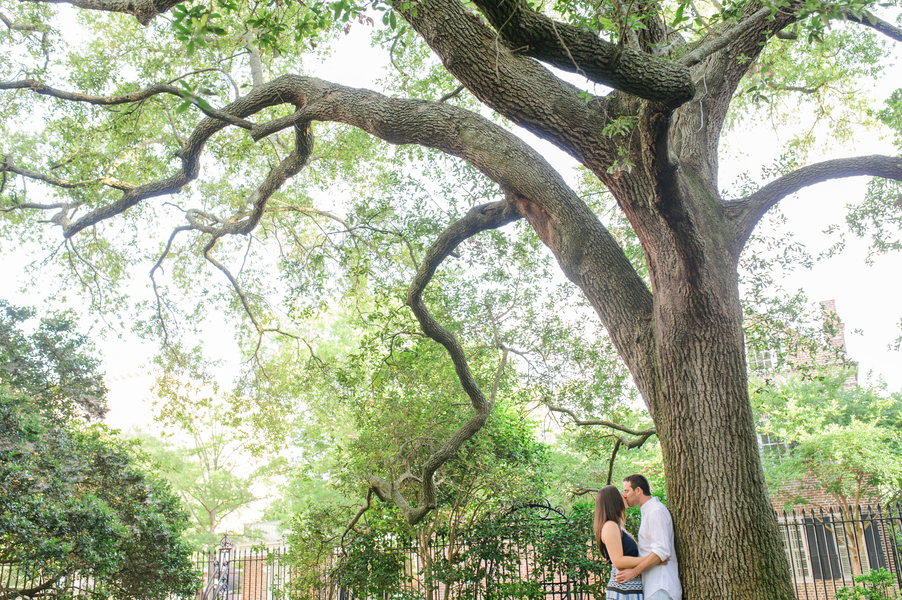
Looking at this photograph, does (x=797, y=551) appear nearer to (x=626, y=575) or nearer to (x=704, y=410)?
(x=626, y=575)

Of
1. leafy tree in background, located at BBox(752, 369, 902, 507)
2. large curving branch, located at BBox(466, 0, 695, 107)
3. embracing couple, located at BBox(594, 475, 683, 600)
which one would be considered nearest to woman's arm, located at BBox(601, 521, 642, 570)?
embracing couple, located at BBox(594, 475, 683, 600)

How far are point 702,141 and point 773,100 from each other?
5487mm

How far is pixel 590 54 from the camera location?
3430 millimetres

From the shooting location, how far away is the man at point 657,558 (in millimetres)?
4000

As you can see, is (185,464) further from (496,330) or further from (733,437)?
(733,437)

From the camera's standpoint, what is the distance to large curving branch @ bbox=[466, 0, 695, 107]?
11.1 feet

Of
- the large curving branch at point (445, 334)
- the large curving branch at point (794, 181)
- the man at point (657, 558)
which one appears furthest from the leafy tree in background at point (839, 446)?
the man at point (657, 558)

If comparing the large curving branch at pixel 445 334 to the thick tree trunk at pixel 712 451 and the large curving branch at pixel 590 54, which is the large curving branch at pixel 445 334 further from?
the large curving branch at pixel 590 54

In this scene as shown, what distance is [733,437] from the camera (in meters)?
4.02

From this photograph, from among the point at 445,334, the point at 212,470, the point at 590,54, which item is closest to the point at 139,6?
the point at 445,334

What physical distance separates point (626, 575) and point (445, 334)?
3276mm

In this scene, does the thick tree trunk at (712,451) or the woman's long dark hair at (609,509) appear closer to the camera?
the thick tree trunk at (712,451)

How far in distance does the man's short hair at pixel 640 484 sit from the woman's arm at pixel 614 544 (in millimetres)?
327

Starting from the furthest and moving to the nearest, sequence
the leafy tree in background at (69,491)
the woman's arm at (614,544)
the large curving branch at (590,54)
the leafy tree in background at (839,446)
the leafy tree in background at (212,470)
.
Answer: the leafy tree in background at (212,470), the leafy tree in background at (839,446), the leafy tree in background at (69,491), the woman's arm at (614,544), the large curving branch at (590,54)
